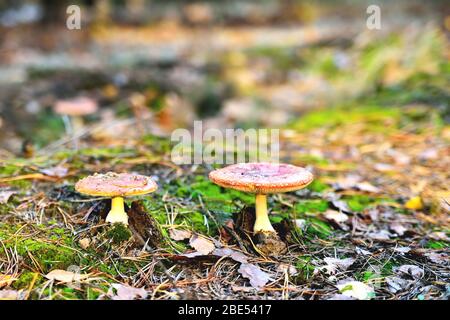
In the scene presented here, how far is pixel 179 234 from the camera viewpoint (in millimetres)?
2699

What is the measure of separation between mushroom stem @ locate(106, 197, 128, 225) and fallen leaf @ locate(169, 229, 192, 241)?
0.88 ft

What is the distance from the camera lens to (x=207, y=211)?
2.97 meters

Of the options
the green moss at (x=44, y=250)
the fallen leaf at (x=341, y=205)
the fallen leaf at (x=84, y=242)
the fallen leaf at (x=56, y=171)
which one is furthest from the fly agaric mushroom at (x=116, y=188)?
the fallen leaf at (x=341, y=205)

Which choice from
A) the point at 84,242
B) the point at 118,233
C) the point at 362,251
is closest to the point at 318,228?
the point at 362,251

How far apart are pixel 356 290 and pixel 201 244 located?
0.77 meters

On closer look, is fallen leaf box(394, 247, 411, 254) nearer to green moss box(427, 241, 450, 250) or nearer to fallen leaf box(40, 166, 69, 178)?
green moss box(427, 241, 450, 250)

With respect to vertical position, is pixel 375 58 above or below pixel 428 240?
above

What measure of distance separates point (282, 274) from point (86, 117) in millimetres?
4446

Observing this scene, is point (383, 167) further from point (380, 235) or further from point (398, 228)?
point (380, 235)

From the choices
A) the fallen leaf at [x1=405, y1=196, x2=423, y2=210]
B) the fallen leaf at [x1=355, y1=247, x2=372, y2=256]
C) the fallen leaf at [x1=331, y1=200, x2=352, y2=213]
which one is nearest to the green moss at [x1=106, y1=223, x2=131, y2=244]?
the fallen leaf at [x1=355, y1=247, x2=372, y2=256]

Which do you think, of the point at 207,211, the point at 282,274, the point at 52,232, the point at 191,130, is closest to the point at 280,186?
the point at 282,274

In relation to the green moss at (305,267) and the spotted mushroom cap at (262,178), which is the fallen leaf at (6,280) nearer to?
the spotted mushroom cap at (262,178)

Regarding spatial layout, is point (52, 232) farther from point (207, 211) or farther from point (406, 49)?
point (406, 49)

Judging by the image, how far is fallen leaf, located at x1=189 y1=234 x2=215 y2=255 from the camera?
2560mm
